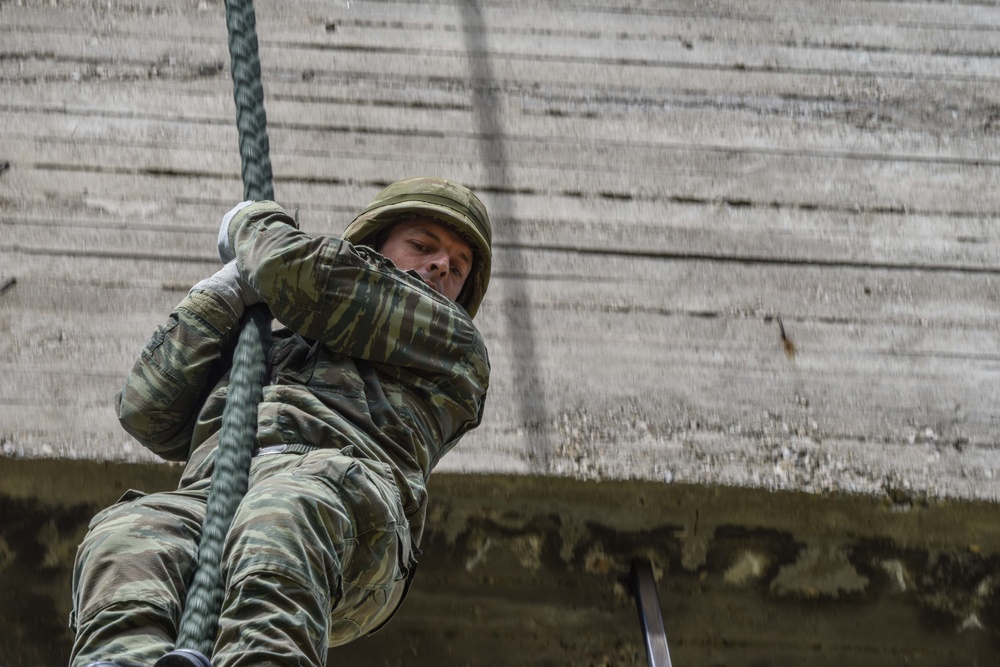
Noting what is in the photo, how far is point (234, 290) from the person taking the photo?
2158 mm

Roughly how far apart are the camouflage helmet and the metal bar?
0.78m

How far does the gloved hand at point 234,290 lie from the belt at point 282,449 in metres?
0.28

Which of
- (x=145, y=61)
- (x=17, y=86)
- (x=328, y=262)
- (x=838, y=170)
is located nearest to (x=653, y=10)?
(x=838, y=170)

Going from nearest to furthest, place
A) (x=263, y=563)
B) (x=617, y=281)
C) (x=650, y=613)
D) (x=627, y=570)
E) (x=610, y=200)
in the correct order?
1. (x=263, y=563)
2. (x=650, y=613)
3. (x=627, y=570)
4. (x=617, y=281)
5. (x=610, y=200)

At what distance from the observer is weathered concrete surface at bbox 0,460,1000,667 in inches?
108

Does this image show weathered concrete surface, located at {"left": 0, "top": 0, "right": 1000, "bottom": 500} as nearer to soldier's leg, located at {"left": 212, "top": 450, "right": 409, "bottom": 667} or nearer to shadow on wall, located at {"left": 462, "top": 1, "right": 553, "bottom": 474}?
shadow on wall, located at {"left": 462, "top": 1, "right": 553, "bottom": 474}

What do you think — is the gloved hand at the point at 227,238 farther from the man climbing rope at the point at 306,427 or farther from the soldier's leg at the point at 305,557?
the soldier's leg at the point at 305,557

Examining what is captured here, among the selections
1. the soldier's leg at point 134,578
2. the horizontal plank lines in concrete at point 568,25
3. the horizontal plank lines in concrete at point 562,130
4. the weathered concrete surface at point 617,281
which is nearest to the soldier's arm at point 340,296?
the soldier's leg at point 134,578

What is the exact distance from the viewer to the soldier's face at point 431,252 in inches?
96.9

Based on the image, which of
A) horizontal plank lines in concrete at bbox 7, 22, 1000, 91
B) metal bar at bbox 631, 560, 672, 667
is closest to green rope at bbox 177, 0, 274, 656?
metal bar at bbox 631, 560, 672, 667

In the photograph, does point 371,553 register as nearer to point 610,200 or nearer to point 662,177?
point 610,200

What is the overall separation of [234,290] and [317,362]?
0.61ft

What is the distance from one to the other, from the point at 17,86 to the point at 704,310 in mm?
1996

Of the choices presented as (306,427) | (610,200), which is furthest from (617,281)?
(306,427)
